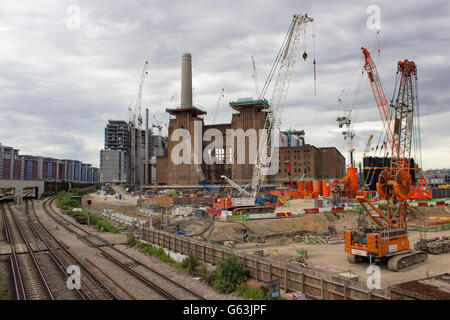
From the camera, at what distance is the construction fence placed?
12.7 metres

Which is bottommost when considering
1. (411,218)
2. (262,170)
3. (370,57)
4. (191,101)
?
(411,218)

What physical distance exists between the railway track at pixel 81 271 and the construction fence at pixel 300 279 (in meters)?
6.92

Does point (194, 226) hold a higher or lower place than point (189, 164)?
lower

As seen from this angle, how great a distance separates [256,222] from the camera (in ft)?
135

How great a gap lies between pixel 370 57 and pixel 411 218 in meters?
28.1

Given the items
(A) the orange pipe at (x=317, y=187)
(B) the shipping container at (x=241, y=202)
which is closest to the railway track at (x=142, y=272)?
(B) the shipping container at (x=241, y=202)

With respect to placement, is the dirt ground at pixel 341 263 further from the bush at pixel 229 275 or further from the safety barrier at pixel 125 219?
the safety barrier at pixel 125 219

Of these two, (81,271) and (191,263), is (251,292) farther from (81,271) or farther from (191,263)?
(81,271)

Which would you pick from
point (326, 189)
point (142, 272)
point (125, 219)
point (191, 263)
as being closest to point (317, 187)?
point (326, 189)

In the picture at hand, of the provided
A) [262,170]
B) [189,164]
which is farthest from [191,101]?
[262,170]

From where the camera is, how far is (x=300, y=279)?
50.0 feet

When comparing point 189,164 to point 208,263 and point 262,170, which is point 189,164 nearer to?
point 262,170

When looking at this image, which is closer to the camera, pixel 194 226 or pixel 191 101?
pixel 194 226
